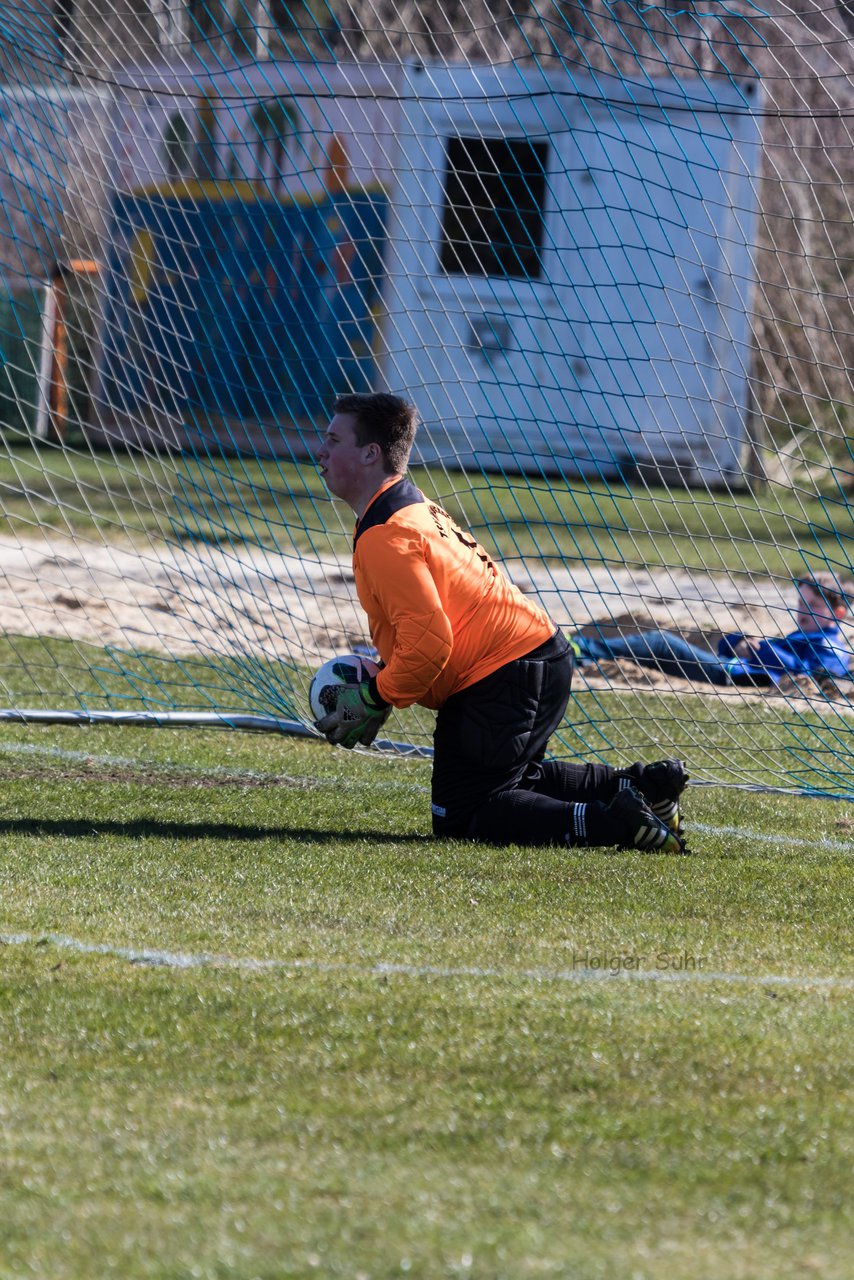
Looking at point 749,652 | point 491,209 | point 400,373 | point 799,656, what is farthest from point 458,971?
point 491,209

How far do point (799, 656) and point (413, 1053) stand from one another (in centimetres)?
485

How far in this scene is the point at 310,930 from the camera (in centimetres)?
397

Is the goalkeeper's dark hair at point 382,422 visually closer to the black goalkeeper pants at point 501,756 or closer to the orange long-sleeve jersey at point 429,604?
the orange long-sleeve jersey at point 429,604

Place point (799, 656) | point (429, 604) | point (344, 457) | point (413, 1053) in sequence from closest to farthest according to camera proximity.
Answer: point (413, 1053) < point (429, 604) < point (344, 457) < point (799, 656)

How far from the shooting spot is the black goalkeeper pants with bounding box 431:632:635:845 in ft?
16.3

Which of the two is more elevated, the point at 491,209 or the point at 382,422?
the point at 491,209

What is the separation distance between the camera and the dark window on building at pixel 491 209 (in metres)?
8.23

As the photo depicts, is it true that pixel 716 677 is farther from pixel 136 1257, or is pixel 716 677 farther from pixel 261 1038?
pixel 136 1257

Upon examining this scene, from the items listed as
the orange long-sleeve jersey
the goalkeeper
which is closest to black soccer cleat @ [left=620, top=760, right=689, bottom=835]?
the goalkeeper

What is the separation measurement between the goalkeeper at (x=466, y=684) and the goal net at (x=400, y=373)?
137 centimetres

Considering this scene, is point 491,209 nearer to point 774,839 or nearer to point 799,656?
point 799,656

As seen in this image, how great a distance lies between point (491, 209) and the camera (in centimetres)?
823

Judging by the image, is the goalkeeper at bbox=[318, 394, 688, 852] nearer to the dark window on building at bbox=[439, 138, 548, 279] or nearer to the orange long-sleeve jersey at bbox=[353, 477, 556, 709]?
the orange long-sleeve jersey at bbox=[353, 477, 556, 709]

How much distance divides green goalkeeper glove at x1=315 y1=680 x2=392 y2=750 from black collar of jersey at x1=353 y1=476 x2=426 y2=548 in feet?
1.58
